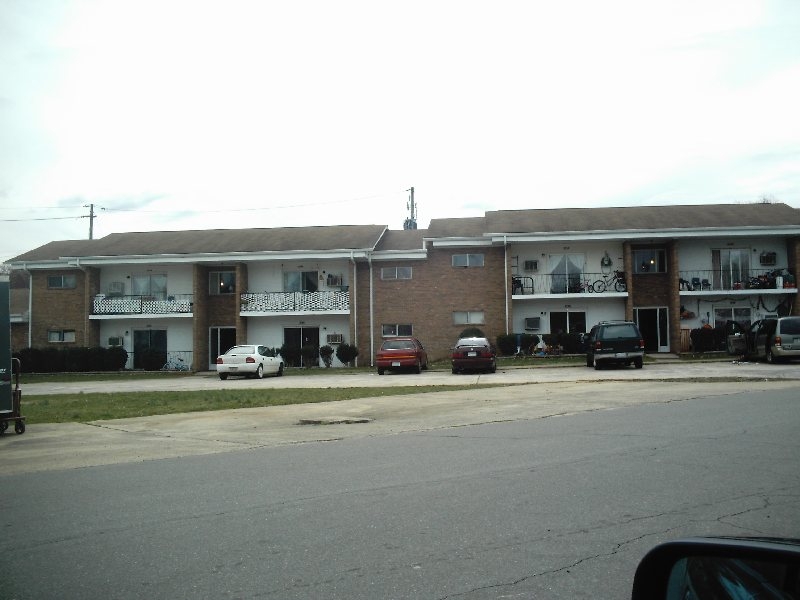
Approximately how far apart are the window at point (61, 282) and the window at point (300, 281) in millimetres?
11643

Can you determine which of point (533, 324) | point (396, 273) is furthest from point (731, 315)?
point (396, 273)

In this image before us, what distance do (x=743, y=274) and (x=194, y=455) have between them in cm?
3247

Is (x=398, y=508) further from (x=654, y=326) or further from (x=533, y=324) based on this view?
(x=654, y=326)

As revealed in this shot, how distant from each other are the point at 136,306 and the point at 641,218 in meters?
26.4

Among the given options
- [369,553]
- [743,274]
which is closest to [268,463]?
[369,553]

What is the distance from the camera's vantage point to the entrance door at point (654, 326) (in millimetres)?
35906

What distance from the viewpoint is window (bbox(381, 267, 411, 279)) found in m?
36.6

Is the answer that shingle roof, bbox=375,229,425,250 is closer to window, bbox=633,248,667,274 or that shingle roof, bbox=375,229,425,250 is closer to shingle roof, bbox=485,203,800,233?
shingle roof, bbox=485,203,800,233

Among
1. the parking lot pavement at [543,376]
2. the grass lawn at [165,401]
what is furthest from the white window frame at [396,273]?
the grass lawn at [165,401]

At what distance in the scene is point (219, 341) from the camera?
3856 cm

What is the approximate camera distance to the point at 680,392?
16828 millimetres

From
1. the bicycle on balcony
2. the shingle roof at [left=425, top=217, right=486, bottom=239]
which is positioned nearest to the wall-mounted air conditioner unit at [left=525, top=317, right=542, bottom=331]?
the bicycle on balcony

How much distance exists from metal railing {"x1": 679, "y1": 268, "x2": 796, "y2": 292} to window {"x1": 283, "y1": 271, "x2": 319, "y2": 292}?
18.3 m

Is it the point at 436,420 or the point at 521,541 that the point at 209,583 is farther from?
the point at 436,420
